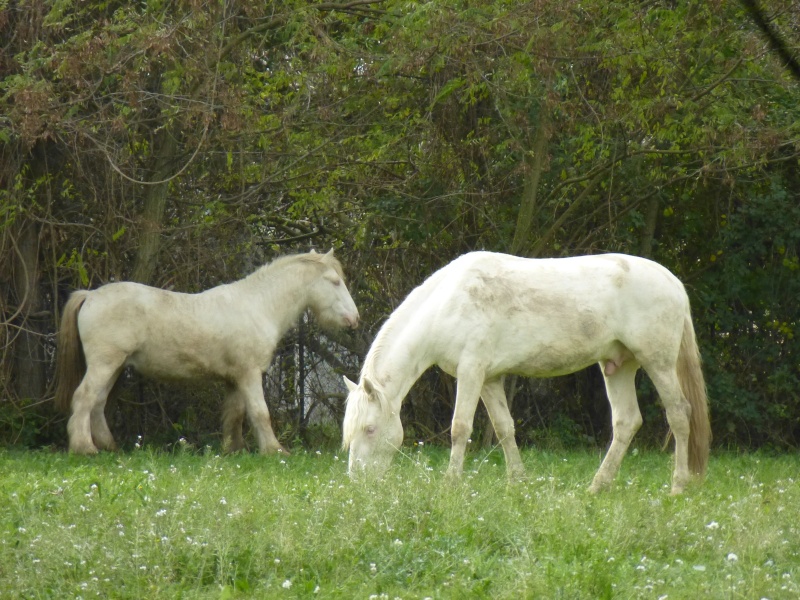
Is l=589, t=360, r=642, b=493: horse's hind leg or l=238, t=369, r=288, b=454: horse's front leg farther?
l=238, t=369, r=288, b=454: horse's front leg

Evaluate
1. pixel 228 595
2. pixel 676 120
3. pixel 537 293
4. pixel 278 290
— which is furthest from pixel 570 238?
pixel 228 595

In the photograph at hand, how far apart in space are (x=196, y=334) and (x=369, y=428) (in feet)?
12.0

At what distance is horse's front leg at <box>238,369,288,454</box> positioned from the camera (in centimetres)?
996

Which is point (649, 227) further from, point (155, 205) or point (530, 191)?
point (155, 205)

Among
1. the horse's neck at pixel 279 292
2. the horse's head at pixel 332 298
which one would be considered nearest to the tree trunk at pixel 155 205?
the horse's neck at pixel 279 292

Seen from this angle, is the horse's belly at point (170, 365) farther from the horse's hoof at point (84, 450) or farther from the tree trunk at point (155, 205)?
the tree trunk at point (155, 205)

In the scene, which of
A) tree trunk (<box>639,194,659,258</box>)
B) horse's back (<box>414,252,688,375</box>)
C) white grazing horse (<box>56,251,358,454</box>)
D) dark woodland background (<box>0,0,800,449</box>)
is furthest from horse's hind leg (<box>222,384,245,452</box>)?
tree trunk (<box>639,194,659,258</box>)

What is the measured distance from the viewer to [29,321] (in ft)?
34.8

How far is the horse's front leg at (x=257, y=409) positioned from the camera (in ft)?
32.7

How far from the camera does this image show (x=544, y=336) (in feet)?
23.3

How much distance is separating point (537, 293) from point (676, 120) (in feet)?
11.2

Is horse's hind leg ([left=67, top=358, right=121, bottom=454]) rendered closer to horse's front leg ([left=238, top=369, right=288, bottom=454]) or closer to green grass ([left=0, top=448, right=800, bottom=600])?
horse's front leg ([left=238, top=369, right=288, bottom=454])

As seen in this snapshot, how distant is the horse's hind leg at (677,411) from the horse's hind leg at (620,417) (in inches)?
8.8

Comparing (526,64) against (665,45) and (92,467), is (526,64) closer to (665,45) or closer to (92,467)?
(665,45)
